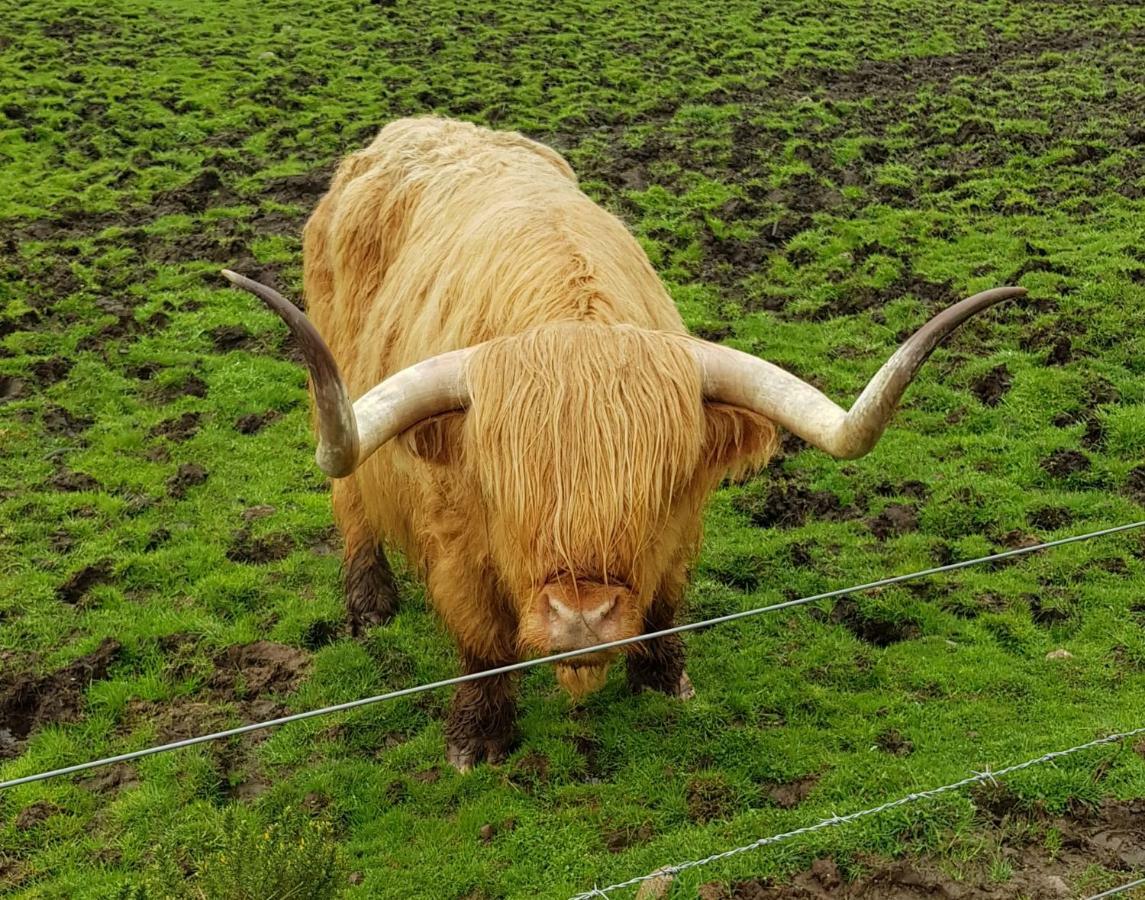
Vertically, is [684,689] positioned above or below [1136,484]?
below

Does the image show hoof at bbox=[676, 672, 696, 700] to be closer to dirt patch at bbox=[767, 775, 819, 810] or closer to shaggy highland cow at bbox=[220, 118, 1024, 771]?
shaggy highland cow at bbox=[220, 118, 1024, 771]

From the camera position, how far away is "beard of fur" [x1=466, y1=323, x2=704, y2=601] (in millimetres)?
2867

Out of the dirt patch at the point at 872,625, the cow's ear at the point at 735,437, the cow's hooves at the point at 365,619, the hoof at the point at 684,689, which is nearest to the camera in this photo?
the cow's ear at the point at 735,437

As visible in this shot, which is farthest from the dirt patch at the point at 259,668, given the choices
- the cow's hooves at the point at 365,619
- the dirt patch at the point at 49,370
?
the dirt patch at the point at 49,370

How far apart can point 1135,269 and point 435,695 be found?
263 inches

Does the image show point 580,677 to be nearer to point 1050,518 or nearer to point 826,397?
point 826,397

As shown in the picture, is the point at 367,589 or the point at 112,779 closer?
the point at 112,779

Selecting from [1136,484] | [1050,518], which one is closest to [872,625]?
[1050,518]

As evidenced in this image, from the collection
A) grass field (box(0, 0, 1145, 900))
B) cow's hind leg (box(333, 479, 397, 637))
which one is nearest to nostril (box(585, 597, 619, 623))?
grass field (box(0, 0, 1145, 900))

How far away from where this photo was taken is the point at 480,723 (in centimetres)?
419

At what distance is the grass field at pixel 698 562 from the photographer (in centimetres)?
374

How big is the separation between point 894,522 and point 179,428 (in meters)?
4.74

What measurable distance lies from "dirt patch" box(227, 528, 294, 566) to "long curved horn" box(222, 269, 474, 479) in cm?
301

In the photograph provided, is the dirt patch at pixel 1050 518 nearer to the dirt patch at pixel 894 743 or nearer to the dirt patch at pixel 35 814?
the dirt patch at pixel 894 743
